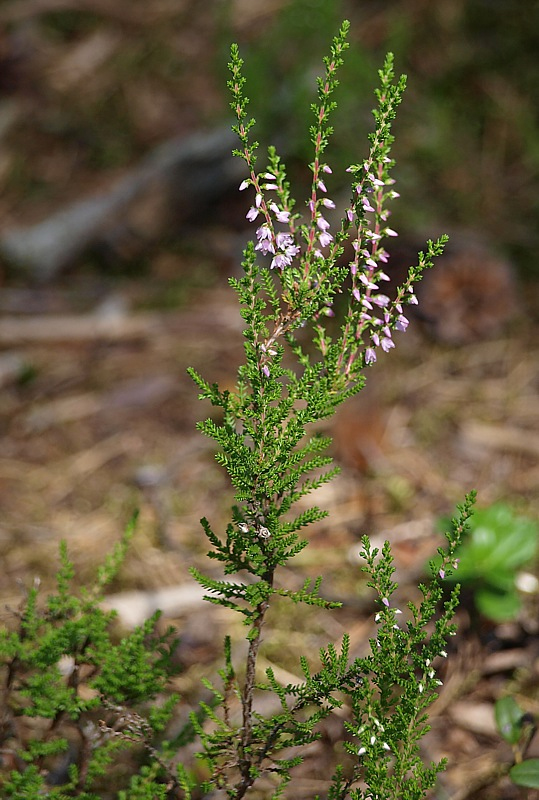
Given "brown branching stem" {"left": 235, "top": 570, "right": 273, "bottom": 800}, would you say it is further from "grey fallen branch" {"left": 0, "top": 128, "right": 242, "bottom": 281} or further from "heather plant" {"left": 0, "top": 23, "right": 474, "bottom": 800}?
"grey fallen branch" {"left": 0, "top": 128, "right": 242, "bottom": 281}

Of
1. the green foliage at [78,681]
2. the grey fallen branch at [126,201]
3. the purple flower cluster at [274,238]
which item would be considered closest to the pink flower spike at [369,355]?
the purple flower cluster at [274,238]

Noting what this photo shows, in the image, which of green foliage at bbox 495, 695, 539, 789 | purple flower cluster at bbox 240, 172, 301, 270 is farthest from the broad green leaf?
purple flower cluster at bbox 240, 172, 301, 270

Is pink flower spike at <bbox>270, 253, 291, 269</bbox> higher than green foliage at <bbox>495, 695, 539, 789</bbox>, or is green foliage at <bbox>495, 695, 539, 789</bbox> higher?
pink flower spike at <bbox>270, 253, 291, 269</bbox>

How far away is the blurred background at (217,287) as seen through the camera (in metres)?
3.01

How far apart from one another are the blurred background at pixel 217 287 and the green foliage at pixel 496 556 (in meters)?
0.02

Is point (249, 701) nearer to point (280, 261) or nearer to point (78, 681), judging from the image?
point (78, 681)

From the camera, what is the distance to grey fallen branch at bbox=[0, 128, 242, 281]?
4.50 metres

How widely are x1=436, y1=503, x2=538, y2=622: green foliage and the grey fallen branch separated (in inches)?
107

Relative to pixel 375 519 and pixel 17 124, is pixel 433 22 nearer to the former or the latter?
pixel 17 124

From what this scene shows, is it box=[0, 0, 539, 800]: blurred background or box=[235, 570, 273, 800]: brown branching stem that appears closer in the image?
box=[235, 570, 273, 800]: brown branching stem

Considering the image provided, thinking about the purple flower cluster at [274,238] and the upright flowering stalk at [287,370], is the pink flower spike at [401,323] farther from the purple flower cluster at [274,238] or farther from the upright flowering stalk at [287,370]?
the purple flower cluster at [274,238]

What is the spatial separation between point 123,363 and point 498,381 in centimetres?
188

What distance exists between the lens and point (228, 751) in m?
1.70

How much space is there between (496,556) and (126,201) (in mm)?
3014
